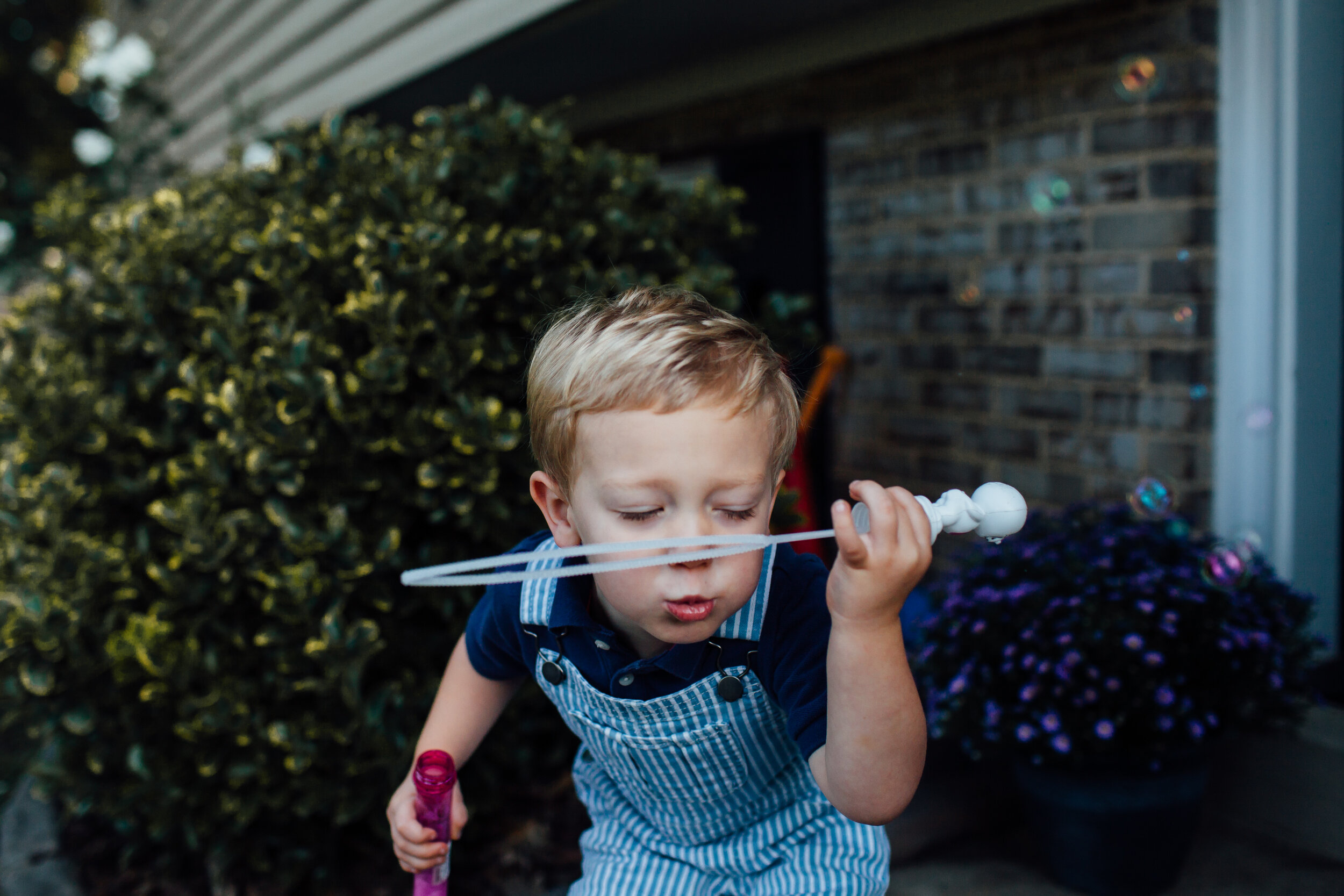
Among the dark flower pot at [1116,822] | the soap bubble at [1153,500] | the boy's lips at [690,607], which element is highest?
the boy's lips at [690,607]

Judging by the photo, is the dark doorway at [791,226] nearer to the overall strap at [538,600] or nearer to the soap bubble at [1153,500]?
the soap bubble at [1153,500]

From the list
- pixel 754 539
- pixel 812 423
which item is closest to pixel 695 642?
pixel 754 539

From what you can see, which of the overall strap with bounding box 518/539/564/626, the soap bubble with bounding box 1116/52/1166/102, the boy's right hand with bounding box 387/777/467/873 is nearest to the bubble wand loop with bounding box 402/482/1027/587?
the overall strap with bounding box 518/539/564/626

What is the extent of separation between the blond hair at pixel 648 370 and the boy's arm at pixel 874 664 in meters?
0.20

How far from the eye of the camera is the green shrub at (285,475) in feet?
7.38

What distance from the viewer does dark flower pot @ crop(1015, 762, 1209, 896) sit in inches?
86.5

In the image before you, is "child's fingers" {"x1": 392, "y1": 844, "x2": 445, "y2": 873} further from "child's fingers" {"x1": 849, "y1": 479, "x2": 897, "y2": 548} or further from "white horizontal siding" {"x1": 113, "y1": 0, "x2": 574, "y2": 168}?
"white horizontal siding" {"x1": 113, "y1": 0, "x2": 574, "y2": 168}

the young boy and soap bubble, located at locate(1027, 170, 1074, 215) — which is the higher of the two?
soap bubble, located at locate(1027, 170, 1074, 215)

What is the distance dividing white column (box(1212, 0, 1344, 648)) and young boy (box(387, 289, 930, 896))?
1778 mm

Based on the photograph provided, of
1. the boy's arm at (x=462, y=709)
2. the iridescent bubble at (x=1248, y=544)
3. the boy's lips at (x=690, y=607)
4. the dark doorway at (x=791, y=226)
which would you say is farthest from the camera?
the dark doorway at (x=791, y=226)

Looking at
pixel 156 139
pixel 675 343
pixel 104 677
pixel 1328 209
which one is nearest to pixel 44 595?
pixel 104 677

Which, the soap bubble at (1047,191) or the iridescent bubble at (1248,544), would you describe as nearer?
the iridescent bubble at (1248,544)

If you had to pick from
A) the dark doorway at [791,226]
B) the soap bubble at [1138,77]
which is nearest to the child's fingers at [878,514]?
the soap bubble at [1138,77]

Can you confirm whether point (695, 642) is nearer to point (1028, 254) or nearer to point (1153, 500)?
point (1153, 500)
